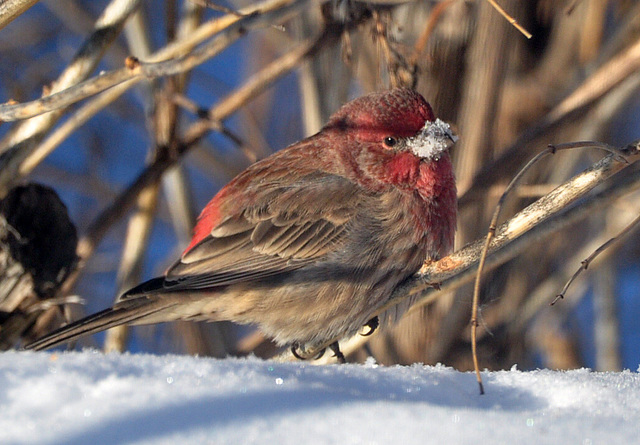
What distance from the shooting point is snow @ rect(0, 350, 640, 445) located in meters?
1.71

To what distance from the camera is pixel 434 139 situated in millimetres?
3570

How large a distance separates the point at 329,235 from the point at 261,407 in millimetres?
1846

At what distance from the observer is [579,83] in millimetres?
4594

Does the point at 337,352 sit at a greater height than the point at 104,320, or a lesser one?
lesser

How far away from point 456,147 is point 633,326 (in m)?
3.46

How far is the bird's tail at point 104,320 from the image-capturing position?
308cm

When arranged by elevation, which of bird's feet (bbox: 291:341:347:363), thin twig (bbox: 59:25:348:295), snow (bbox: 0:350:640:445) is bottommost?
snow (bbox: 0:350:640:445)

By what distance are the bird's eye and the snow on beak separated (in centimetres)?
12

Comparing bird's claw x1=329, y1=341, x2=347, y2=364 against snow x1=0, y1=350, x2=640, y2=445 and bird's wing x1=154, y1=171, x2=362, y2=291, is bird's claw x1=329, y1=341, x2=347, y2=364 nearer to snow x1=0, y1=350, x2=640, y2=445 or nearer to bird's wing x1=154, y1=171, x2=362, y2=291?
bird's wing x1=154, y1=171, x2=362, y2=291

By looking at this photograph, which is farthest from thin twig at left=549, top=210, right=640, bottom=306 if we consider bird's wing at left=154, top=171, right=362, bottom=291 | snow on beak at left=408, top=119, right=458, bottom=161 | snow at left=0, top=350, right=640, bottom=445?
bird's wing at left=154, top=171, right=362, bottom=291

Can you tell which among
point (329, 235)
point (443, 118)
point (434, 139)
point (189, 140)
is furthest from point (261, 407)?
point (443, 118)

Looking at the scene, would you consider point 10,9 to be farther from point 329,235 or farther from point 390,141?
point 390,141

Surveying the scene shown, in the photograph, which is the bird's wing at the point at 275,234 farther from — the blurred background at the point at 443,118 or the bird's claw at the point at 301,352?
the blurred background at the point at 443,118

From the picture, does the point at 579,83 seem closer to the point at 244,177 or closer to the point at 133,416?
the point at 244,177
